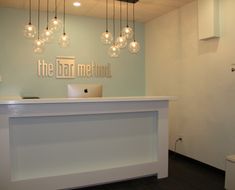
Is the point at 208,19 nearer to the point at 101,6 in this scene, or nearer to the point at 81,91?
the point at 101,6

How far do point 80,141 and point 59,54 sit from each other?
2.49 meters

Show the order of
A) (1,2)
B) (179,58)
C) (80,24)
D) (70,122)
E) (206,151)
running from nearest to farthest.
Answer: (70,122), (206,151), (1,2), (179,58), (80,24)

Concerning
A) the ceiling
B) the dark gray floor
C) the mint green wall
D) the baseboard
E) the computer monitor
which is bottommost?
the dark gray floor

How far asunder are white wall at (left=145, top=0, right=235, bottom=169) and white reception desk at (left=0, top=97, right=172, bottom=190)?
3.05ft

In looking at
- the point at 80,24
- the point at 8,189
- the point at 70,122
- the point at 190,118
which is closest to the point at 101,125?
the point at 70,122

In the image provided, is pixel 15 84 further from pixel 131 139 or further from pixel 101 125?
pixel 131 139

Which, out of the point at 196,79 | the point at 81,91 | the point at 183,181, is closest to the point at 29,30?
the point at 81,91

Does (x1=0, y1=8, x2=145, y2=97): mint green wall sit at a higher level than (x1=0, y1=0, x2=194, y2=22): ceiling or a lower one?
lower

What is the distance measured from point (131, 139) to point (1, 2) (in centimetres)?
342

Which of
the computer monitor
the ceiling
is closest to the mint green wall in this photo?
the ceiling

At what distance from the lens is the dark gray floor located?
134 inches

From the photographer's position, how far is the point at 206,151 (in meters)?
4.17

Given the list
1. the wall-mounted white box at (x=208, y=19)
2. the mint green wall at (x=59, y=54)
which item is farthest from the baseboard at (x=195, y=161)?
the wall-mounted white box at (x=208, y=19)

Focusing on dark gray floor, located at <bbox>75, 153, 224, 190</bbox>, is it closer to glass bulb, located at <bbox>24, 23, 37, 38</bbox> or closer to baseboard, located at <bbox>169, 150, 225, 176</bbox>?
baseboard, located at <bbox>169, 150, 225, 176</bbox>
